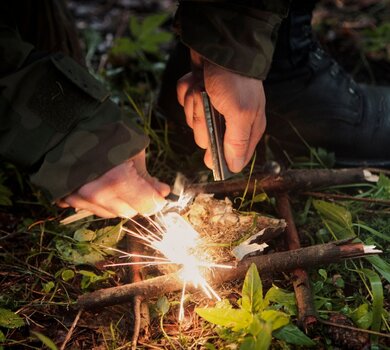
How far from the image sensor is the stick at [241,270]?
2137mm

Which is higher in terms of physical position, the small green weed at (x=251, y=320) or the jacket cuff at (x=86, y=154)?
the jacket cuff at (x=86, y=154)

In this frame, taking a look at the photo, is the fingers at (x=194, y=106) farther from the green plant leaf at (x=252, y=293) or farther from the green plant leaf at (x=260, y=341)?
the green plant leaf at (x=260, y=341)

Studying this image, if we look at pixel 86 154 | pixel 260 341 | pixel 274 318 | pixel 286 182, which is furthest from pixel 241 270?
pixel 86 154

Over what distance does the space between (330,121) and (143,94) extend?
65.9 inches

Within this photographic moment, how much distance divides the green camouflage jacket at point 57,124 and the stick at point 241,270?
0.55m

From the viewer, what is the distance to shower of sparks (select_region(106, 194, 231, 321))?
2.21 meters

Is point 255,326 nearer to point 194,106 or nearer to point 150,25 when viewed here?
point 194,106

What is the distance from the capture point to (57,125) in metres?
2.22

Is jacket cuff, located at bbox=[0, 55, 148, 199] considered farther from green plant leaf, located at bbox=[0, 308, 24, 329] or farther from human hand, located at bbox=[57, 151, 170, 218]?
green plant leaf, located at bbox=[0, 308, 24, 329]

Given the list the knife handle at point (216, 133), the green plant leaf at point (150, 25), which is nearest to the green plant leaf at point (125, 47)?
the green plant leaf at point (150, 25)

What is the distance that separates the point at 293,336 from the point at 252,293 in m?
0.26

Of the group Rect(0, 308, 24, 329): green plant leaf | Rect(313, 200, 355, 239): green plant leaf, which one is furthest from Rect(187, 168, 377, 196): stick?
Rect(0, 308, 24, 329): green plant leaf

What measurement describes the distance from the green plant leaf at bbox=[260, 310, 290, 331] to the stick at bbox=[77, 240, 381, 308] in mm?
293

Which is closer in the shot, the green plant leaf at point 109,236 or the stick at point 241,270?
the stick at point 241,270
